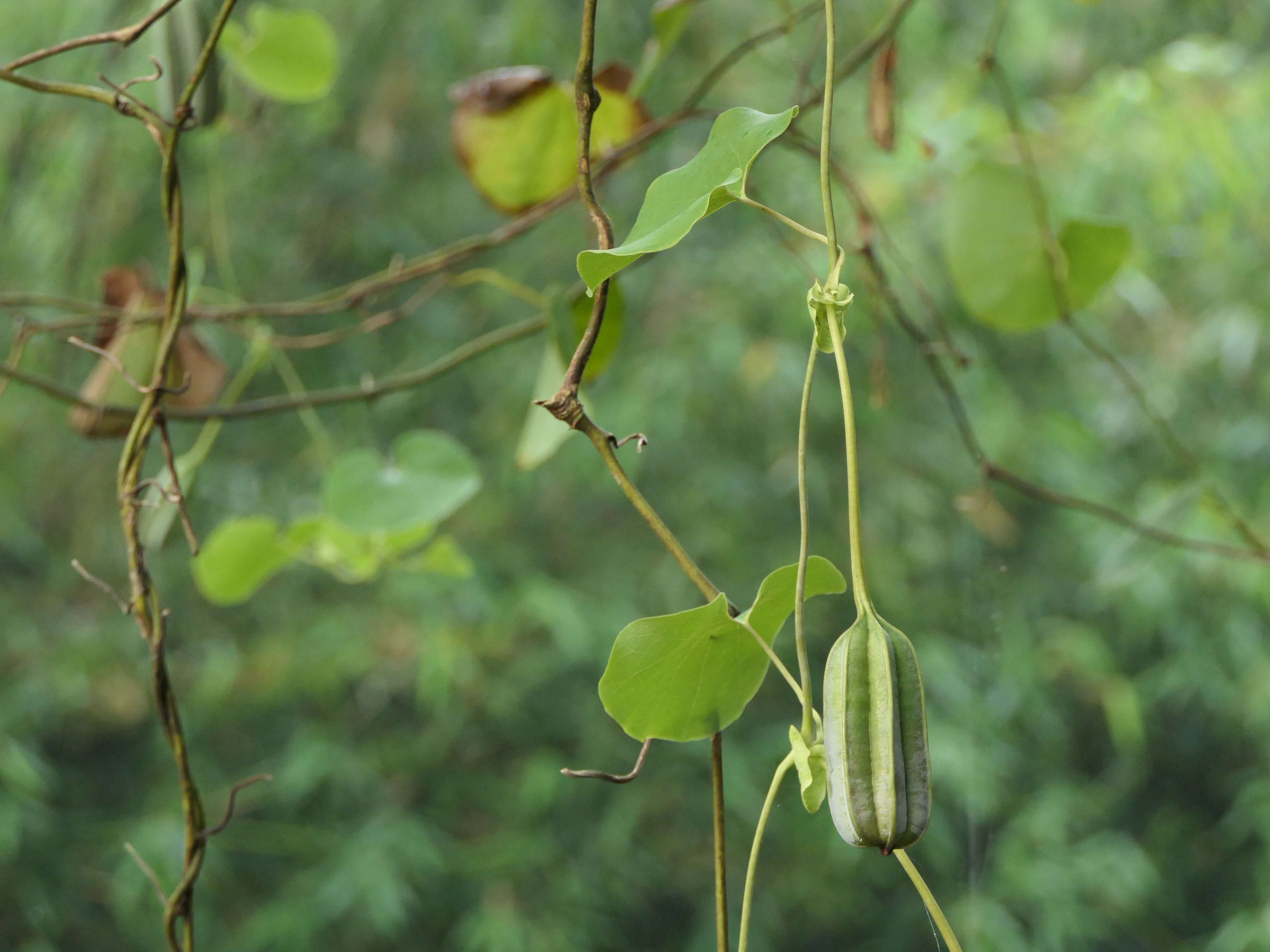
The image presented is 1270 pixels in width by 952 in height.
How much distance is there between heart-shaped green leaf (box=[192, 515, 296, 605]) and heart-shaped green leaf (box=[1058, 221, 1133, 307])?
0.34 m

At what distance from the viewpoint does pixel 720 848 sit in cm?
20

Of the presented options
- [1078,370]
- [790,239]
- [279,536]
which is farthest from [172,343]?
[1078,370]

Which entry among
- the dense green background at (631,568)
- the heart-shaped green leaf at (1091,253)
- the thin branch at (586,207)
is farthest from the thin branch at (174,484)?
the dense green background at (631,568)

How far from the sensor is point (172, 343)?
286 mm

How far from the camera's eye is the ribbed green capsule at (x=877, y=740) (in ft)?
0.49

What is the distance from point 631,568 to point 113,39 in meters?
1.25

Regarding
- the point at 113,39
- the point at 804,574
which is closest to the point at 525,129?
the point at 113,39

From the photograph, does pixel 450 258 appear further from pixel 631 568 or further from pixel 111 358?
pixel 631 568

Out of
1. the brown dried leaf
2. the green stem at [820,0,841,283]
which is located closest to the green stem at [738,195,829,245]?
the green stem at [820,0,841,283]

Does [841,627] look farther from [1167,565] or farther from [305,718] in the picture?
[305,718]

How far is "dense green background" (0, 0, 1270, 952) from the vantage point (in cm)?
129

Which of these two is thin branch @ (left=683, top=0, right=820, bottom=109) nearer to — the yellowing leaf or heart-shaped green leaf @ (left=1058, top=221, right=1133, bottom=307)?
the yellowing leaf

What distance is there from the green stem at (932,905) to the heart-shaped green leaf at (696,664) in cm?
4

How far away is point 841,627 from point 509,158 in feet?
3.60
